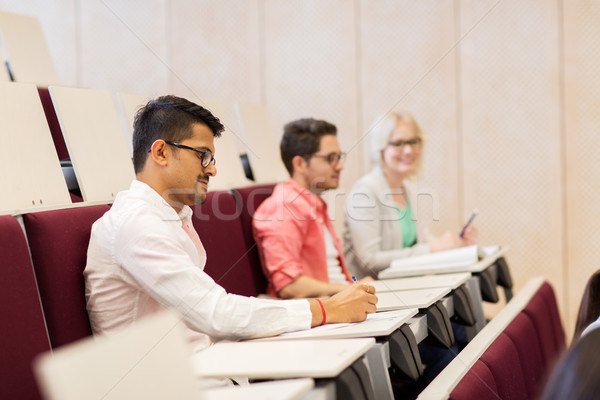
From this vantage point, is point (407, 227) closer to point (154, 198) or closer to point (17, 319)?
point (154, 198)

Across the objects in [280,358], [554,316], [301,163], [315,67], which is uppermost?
[315,67]

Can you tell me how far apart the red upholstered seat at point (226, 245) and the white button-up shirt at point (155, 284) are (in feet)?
1.59

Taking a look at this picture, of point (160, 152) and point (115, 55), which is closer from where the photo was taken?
point (160, 152)

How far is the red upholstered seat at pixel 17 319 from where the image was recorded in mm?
1245

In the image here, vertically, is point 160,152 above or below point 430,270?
above

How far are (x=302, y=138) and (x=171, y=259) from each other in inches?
51.4

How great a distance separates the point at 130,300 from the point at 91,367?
673mm

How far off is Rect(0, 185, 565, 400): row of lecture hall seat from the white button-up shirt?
5cm

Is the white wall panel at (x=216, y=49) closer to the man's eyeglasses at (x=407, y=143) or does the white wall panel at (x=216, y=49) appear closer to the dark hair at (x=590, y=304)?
the man's eyeglasses at (x=407, y=143)

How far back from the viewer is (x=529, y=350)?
2.06 metres

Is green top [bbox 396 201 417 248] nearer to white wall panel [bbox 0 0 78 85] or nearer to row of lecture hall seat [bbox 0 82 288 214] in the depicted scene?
row of lecture hall seat [bbox 0 82 288 214]

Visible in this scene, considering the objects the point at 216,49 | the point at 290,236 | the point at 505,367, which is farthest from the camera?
the point at 216,49

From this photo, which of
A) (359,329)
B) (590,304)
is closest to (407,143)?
(590,304)

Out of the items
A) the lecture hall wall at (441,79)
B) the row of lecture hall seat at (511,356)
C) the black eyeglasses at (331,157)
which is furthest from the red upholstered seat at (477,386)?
the lecture hall wall at (441,79)
